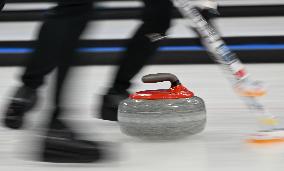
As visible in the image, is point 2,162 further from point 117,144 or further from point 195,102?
point 195,102

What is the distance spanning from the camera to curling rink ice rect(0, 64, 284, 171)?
1511 millimetres

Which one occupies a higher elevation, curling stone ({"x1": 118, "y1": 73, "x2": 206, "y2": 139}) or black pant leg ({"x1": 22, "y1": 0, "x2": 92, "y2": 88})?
black pant leg ({"x1": 22, "y1": 0, "x2": 92, "y2": 88})

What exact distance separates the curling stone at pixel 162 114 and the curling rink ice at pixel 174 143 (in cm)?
4

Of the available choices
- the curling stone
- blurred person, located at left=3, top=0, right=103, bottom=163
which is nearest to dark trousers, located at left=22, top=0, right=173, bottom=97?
blurred person, located at left=3, top=0, right=103, bottom=163

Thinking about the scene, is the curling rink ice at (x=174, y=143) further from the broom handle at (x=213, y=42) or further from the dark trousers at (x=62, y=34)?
the broom handle at (x=213, y=42)

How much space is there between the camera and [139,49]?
6.14ft

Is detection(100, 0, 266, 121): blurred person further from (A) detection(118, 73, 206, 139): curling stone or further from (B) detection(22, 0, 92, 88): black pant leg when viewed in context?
(B) detection(22, 0, 92, 88): black pant leg

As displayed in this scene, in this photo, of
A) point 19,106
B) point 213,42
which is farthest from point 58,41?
point 213,42

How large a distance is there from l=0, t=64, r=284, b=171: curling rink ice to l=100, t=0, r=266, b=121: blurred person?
0.27 feet

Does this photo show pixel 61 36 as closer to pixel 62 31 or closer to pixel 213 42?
pixel 62 31

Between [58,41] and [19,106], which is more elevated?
[58,41]

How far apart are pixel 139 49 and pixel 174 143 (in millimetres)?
304

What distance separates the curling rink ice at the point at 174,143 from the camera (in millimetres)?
1511

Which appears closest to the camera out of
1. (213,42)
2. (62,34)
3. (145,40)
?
(62,34)
